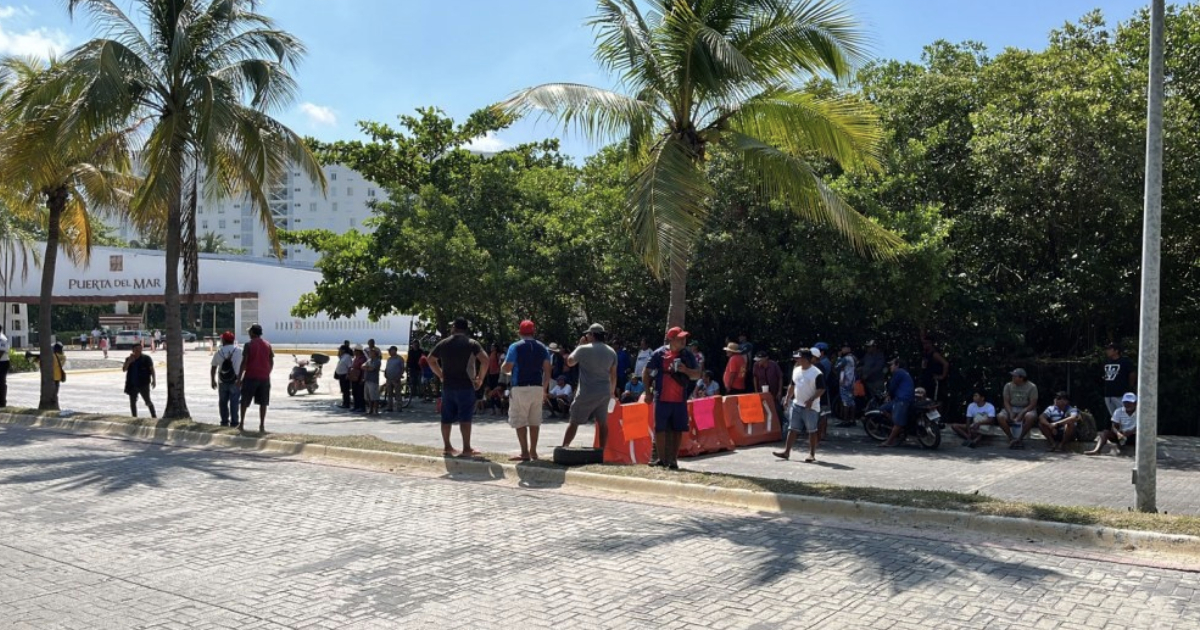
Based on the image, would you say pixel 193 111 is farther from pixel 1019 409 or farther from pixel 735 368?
pixel 1019 409

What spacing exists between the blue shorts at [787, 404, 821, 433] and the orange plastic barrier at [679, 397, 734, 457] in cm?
153

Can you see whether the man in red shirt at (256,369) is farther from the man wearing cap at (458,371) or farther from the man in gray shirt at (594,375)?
the man in gray shirt at (594,375)

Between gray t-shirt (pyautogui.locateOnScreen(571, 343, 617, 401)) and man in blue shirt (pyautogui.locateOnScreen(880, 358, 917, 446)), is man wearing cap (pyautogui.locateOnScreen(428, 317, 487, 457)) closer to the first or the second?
→ gray t-shirt (pyautogui.locateOnScreen(571, 343, 617, 401))

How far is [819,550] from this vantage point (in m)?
7.48

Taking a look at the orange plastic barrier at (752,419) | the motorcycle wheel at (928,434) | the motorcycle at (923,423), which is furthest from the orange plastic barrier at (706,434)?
the motorcycle wheel at (928,434)

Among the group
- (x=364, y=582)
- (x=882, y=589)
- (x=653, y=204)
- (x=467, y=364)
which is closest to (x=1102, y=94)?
(x=653, y=204)

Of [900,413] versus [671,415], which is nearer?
[671,415]

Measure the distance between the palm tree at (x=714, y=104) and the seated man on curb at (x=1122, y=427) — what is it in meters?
5.22

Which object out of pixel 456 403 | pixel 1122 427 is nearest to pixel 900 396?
pixel 1122 427

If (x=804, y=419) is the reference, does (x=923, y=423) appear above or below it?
below

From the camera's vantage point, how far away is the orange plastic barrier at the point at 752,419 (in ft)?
50.6

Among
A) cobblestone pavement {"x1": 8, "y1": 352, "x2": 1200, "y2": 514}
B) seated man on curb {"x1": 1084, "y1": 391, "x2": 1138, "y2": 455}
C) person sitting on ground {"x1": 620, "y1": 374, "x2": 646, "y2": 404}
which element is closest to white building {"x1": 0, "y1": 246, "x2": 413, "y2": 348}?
cobblestone pavement {"x1": 8, "y1": 352, "x2": 1200, "y2": 514}

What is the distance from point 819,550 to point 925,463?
6765mm

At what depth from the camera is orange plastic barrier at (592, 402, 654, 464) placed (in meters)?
12.0
